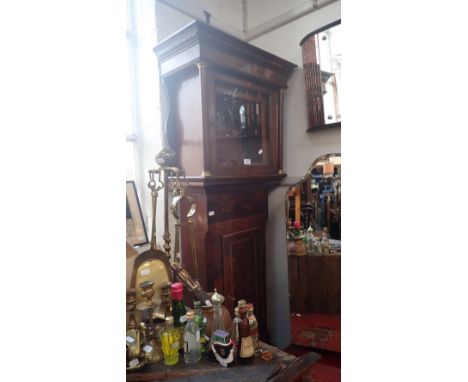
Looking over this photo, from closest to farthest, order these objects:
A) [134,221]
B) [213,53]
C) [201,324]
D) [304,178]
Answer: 1. [201,324]
2. [213,53]
3. [134,221]
4. [304,178]

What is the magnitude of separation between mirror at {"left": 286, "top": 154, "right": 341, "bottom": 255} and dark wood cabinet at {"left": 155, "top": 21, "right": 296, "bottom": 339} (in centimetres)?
16

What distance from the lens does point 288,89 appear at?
5.66 ft

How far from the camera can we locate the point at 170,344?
2.54ft

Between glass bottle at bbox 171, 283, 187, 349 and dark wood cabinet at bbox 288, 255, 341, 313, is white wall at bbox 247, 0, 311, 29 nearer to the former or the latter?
dark wood cabinet at bbox 288, 255, 341, 313

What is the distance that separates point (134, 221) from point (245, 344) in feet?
2.76

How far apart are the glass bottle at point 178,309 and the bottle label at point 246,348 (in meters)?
0.18

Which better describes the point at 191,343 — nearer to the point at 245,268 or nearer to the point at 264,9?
the point at 245,268

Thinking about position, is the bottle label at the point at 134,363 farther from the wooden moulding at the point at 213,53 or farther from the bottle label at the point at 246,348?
the wooden moulding at the point at 213,53

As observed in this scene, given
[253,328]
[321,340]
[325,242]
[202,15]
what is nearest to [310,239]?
[325,242]

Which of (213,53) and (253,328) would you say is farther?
(213,53)

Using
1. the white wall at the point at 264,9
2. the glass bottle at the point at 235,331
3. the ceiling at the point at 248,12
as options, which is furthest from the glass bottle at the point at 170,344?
the white wall at the point at 264,9
